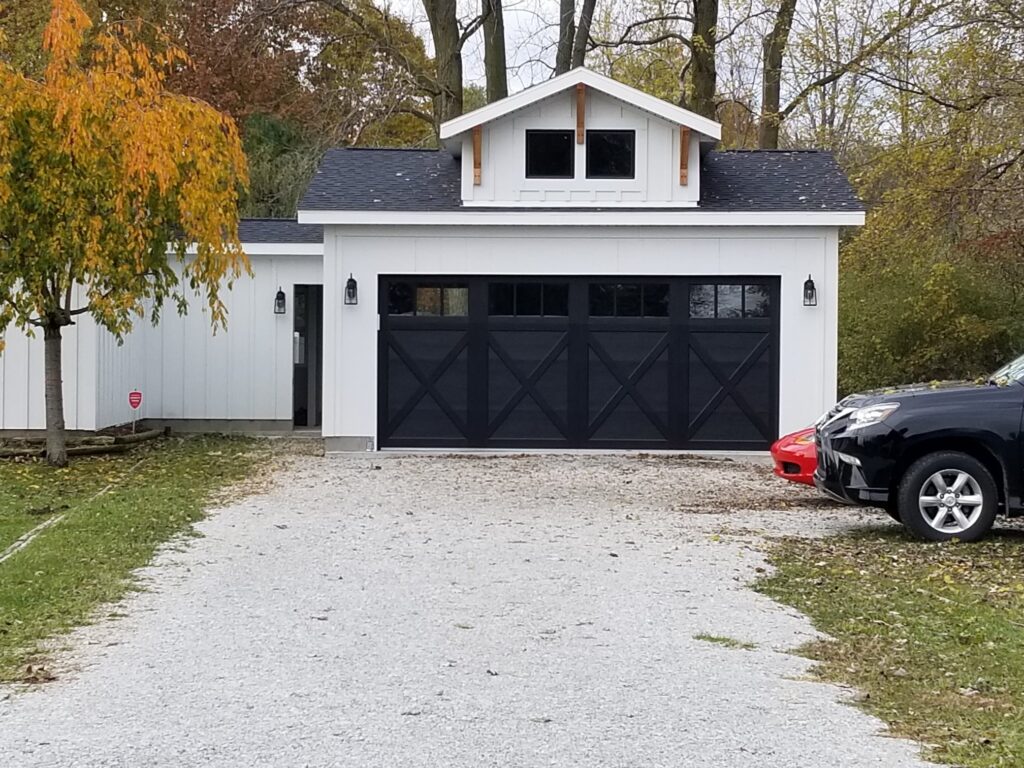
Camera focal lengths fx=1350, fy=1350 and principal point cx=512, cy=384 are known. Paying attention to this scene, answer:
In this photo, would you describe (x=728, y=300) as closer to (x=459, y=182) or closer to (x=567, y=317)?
(x=567, y=317)

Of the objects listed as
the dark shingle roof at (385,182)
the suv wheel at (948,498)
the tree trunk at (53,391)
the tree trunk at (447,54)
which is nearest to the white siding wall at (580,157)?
the dark shingle roof at (385,182)

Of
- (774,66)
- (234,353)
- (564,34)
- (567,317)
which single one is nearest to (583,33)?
(564,34)

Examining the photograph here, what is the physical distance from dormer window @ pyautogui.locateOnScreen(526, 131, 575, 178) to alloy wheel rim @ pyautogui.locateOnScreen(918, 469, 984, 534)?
8.75m

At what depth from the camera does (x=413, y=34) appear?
30844 mm

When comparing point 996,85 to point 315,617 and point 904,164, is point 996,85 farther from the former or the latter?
point 315,617

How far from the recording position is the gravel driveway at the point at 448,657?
5027 mm

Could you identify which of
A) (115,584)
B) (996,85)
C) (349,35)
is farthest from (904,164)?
(115,584)

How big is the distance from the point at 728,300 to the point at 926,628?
34.4 feet

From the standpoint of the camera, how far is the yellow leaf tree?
14008mm

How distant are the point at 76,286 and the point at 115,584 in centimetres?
1005

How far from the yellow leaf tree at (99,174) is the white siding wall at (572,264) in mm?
2691

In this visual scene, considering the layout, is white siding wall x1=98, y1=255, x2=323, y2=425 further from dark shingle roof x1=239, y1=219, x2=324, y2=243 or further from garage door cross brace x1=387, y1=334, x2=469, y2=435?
garage door cross brace x1=387, y1=334, x2=469, y2=435

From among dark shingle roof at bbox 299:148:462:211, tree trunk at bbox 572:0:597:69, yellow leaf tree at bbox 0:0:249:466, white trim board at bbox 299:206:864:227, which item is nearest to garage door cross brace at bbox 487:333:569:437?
white trim board at bbox 299:206:864:227

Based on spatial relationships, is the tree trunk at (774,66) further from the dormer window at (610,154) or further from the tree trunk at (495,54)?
the dormer window at (610,154)
